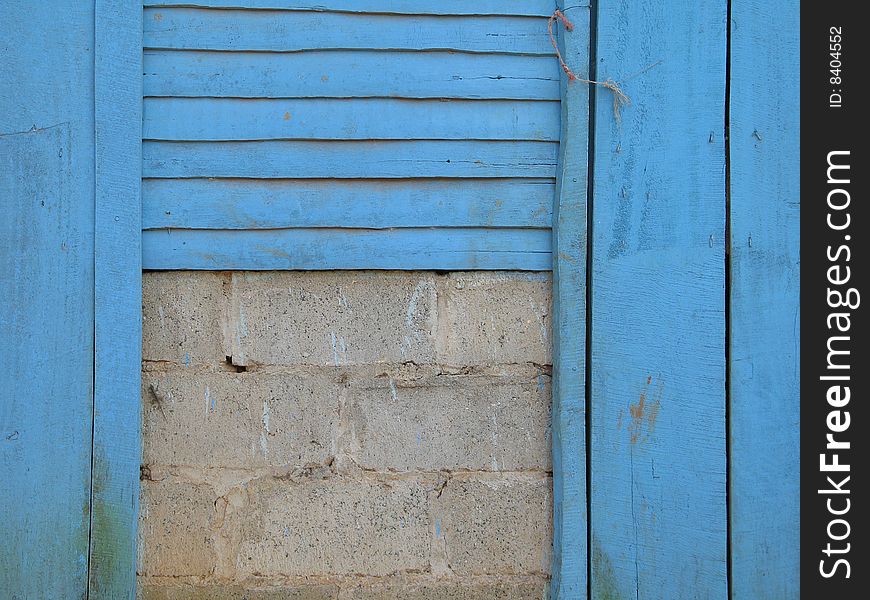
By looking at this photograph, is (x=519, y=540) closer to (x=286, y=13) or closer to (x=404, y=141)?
(x=404, y=141)

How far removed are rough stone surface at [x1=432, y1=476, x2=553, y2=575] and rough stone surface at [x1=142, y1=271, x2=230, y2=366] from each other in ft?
2.33

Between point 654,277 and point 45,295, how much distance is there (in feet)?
4.96

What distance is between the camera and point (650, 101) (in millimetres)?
2064

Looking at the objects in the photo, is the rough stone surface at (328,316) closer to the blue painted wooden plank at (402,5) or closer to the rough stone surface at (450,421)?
the rough stone surface at (450,421)

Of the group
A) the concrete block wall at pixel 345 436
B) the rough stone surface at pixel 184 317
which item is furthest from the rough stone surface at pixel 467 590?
the rough stone surface at pixel 184 317

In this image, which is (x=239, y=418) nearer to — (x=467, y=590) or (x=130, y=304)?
(x=130, y=304)

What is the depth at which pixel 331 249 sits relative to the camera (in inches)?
82.1

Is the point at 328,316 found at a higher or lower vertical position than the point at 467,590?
higher

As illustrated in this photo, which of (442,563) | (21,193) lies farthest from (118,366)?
(442,563)

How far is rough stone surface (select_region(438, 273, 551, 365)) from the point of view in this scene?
6.95 ft

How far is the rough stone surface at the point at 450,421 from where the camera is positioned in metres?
2.12

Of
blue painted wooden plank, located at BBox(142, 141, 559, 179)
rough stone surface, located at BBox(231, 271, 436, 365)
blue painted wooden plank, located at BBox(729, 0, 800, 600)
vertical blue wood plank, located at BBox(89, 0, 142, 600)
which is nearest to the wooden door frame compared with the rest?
vertical blue wood plank, located at BBox(89, 0, 142, 600)

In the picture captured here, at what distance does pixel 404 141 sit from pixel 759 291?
0.97m

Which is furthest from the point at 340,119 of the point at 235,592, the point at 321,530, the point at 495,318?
the point at 235,592
